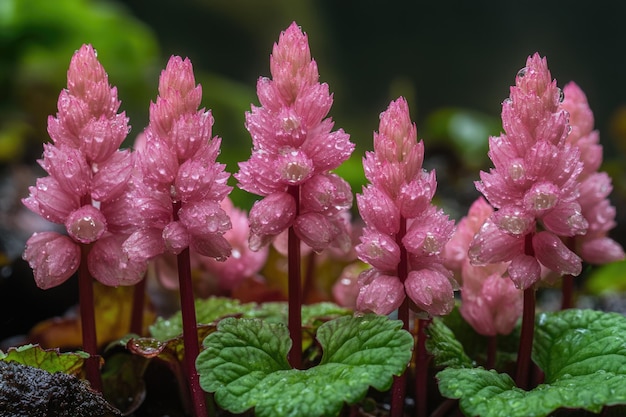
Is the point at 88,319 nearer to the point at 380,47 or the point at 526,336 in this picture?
the point at 526,336

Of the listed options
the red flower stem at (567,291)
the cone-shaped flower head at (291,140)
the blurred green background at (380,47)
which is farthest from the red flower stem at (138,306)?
the blurred green background at (380,47)

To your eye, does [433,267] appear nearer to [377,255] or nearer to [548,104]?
[377,255]

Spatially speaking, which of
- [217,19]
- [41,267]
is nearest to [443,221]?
[41,267]

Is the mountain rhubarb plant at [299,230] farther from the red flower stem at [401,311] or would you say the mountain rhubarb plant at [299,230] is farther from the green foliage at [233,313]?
the green foliage at [233,313]

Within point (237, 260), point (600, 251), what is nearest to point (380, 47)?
point (237, 260)

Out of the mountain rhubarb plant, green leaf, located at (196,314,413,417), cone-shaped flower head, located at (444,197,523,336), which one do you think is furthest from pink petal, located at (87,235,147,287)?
cone-shaped flower head, located at (444,197,523,336)

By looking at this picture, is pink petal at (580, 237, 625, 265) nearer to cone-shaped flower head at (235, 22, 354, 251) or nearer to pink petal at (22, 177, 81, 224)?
cone-shaped flower head at (235, 22, 354, 251)

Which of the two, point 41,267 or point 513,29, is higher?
point 513,29
